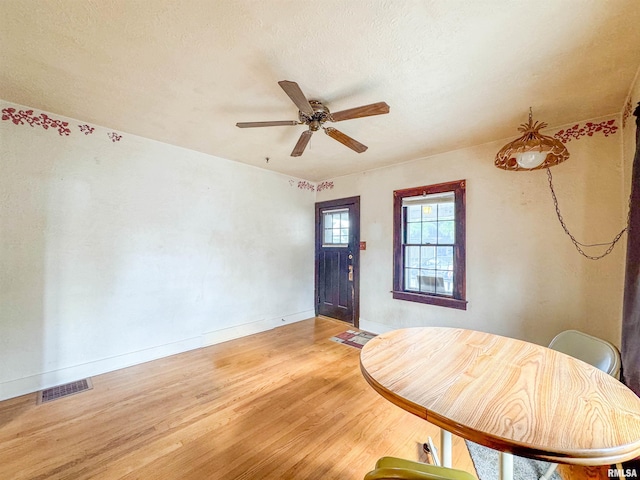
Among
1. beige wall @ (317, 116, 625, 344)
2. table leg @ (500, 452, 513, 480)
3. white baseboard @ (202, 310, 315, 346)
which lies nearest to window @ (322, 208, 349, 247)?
beige wall @ (317, 116, 625, 344)

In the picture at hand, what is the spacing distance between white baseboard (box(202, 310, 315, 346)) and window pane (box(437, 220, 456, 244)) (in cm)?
270

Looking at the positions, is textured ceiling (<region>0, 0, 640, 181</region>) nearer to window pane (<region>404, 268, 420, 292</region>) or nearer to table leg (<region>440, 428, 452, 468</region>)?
window pane (<region>404, 268, 420, 292</region>)

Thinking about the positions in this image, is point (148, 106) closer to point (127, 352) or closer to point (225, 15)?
point (225, 15)

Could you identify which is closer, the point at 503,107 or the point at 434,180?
the point at 503,107

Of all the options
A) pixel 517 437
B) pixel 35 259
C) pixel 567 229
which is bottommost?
pixel 517 437

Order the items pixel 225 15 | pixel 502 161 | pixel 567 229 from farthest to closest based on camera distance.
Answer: pixel 567 229 < pixel 502 161 < pixel 225 15

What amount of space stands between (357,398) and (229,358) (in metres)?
1.62

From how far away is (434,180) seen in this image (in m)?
3.44

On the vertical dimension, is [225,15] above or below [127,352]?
above

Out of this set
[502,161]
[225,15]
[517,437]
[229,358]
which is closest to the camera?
[517,437]

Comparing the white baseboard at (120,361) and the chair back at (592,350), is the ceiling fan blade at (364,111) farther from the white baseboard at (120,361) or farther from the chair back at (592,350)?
the white baseboard at (120,361)

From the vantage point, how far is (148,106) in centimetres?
229

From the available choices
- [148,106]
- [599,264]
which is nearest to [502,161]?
[599,264]

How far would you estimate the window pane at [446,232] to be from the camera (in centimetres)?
331
